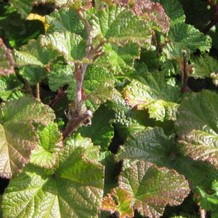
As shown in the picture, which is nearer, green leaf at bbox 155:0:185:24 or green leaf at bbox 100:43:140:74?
green leaf at bbox 100:43:140:74

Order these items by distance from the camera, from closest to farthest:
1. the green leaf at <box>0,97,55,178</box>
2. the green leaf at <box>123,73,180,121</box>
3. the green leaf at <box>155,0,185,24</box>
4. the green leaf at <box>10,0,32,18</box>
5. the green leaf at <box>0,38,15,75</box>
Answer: the green leaf at <box>0,38,15,75</box>, the green leaf at <box>0,97,55,178</box>, the green leaf at <box>123,73,180,121</box>, the green leaf at <box>10,0,32,18</box>, the green leaf at <box>155,0,185,24</box>

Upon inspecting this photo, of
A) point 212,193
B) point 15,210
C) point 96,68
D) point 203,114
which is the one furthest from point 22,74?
point 212,193

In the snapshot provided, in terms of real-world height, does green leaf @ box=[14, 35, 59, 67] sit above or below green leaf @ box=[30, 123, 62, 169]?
above

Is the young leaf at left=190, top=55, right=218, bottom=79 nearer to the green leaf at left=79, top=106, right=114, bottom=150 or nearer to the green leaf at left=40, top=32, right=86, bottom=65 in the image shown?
the green leaf at left=79, top=106, right=114, bottom=150

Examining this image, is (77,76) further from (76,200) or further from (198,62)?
(198,62)

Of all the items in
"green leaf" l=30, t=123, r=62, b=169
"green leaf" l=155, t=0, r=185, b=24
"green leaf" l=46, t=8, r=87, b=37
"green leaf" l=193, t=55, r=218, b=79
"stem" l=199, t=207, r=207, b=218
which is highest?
"green leaf" l=155, t=0, r=185, b=24

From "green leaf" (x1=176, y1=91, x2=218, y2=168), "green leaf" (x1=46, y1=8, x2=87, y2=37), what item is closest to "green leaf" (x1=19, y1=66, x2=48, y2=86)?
"green leaf" (x1=46, y1=8, x2=87, y2=37)

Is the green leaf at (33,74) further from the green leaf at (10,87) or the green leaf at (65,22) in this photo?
the green leaf at (65,22)

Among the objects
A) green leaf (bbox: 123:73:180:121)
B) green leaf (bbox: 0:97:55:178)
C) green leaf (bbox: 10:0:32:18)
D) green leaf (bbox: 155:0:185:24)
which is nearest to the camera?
green leaf (bbox: 0:97:55:178)

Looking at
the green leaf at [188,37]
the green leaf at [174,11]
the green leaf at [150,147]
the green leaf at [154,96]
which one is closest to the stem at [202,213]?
the green leaf at [150,147]
